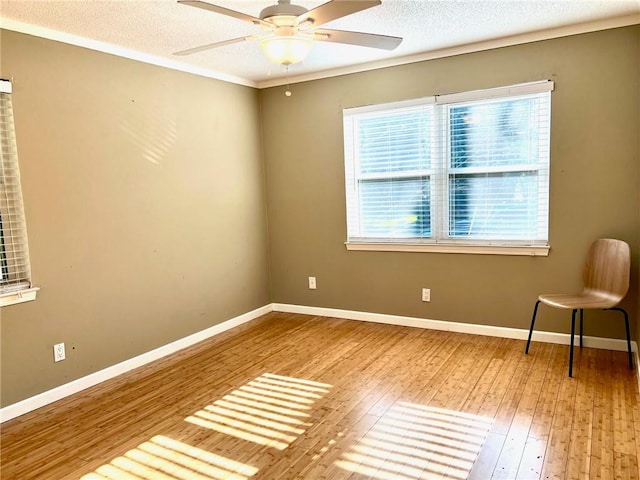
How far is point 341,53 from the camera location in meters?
3.79

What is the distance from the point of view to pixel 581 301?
314 centimetres

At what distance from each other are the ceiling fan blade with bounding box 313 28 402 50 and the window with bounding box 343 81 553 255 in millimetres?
1566

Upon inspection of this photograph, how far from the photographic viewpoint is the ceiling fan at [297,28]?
1.96 meters

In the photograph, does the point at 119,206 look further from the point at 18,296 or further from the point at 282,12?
the point at 282,12

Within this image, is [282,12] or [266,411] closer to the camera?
[282,12]

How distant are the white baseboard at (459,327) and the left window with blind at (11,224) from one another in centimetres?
261

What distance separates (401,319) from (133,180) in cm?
263

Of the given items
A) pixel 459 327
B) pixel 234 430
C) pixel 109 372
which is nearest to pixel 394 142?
pixel 459 327

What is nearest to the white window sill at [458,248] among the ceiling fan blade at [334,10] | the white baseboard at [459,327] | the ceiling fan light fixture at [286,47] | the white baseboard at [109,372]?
the white baseboard at [459,327]

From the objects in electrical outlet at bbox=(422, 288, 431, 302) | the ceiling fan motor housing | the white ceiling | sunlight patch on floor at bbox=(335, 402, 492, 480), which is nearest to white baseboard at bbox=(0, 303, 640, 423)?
electrical outlet at bbox=(422, 288, 431, 302)

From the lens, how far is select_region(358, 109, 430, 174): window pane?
13.3ft

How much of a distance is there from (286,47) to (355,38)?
0.37m

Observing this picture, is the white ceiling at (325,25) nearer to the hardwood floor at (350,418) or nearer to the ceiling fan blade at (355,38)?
the ceiling fan blade at (355,38)

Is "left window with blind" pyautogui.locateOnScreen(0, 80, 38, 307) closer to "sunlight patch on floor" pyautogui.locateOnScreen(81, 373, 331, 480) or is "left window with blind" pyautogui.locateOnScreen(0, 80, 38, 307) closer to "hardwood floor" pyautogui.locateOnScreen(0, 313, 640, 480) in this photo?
"hardwood floor" pyautogui.locateOnScreen(0, 313, 640, 480)
